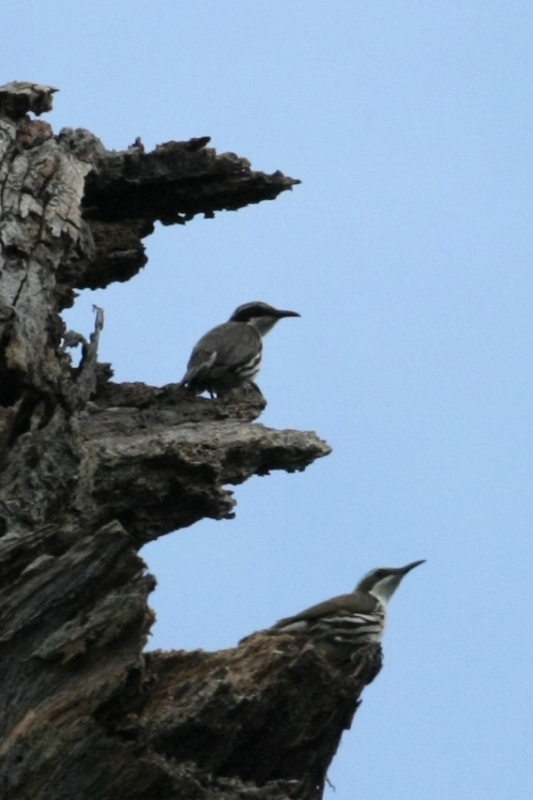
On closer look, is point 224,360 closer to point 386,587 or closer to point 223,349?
point 223,349

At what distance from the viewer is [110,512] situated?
496 inches

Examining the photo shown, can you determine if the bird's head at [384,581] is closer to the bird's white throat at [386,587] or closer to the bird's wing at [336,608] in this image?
the bird's white throat at [386,587]

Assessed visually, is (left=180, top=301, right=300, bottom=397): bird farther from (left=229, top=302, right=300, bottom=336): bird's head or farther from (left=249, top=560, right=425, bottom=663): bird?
(left=249, top=560, right=425, bottom=663): bird

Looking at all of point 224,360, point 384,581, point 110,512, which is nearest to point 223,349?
point 224,360

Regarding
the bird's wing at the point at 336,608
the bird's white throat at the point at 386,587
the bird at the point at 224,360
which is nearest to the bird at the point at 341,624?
the bird's wing at the point at 336,608

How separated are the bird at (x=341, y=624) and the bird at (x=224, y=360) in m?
2.98

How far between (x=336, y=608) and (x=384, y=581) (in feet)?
7.04

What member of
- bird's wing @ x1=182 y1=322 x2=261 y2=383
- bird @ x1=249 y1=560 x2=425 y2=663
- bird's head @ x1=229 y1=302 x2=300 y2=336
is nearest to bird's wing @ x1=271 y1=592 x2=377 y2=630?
bird @ x1=249 y1=560 x2=425 y2=663

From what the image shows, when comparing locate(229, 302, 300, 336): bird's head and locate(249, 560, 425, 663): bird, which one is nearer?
locate(249, 560, 425, 663): bird

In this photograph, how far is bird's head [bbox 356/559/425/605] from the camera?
14.8 m

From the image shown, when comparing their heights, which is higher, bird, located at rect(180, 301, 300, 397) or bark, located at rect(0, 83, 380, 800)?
bird, located at rect(180, 301, 300, 397)

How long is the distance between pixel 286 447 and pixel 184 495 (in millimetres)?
857

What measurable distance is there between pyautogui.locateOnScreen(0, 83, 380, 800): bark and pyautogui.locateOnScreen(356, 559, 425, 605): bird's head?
1.74 meters

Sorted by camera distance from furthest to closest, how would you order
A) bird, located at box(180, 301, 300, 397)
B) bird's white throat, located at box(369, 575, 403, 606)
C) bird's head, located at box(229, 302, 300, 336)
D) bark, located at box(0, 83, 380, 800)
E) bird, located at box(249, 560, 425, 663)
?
bird's head, located at box(229, 302, 300, 336), bird, located at box(180, 301, 300, 397), bird's white throat, located at box(369, 575, 403, 606), bird, located at box(249, 560, 425, 663), bark, located at box(0, 83, 380, 800)
